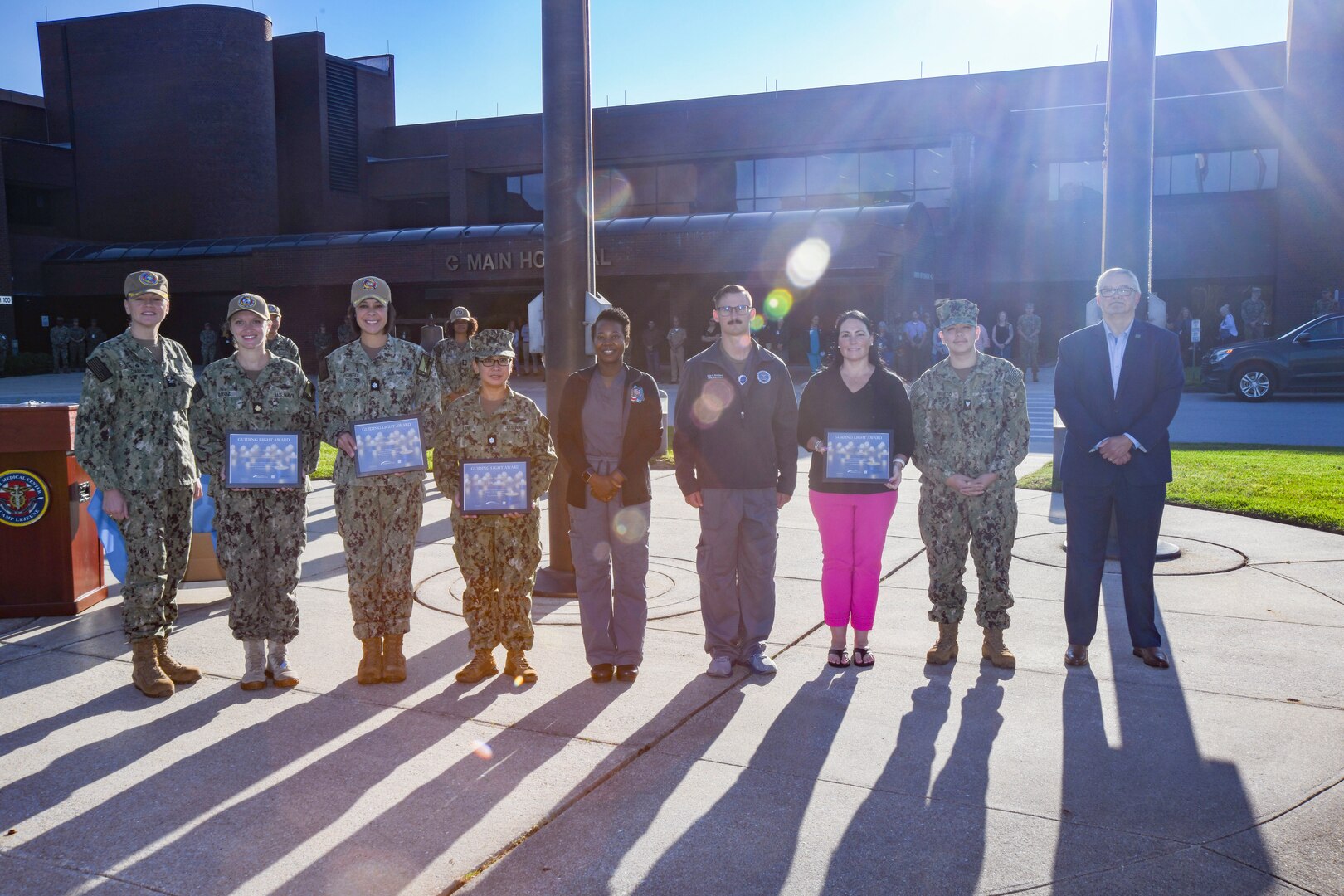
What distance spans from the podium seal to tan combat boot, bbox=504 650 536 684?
3156 mm

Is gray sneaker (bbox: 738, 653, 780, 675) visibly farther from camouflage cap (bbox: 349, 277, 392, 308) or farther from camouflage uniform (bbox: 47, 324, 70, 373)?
camouflage uniform (bbox: 47, 324, 70, 373)

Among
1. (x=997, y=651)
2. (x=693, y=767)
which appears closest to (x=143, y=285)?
(x=693, y=767)

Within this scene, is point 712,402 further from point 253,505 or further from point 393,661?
point 253,505

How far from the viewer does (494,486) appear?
17.3ft

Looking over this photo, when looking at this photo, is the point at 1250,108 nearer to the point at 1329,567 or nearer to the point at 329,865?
the point at 1329,567

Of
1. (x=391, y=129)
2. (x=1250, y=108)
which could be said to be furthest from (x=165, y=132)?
(x=1250, y=108)

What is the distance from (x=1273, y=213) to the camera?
32.9 meters

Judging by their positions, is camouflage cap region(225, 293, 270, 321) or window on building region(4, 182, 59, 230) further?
window on building region(4, 182, 59, 230)

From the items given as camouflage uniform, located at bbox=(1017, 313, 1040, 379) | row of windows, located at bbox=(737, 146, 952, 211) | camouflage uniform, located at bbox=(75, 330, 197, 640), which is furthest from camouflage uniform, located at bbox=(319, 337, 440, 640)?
row of windows, located at bbox=(737, 146, 952, 211)

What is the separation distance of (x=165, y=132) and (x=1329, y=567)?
46.6 m

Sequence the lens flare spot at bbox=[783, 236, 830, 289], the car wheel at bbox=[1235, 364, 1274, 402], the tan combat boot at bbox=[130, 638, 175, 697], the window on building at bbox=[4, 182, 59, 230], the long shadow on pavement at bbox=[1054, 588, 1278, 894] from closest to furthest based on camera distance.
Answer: the long shadow on pavement at bbox=[1054, 588, 1278, 894], the tan combat boot at bbox=[130, 638, 175, 697], the car wheel at bbox=[1235, 364, 1274, 402], the lens flare spot at bbox=[783, 236, 830, 289], the window on building at bbox=[4, 182, 59, 230]

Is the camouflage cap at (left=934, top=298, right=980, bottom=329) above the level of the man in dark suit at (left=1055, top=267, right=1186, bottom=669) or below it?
above

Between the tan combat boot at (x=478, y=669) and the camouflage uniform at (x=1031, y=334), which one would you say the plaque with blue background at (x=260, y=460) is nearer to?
the tan combat boot at (x=478, y=669)

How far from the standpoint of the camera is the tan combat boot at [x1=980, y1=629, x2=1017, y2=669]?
5.43m
